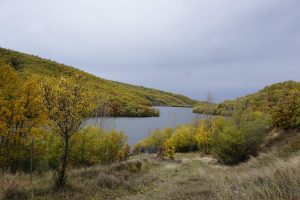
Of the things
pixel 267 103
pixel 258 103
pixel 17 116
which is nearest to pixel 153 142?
pixel 267 103

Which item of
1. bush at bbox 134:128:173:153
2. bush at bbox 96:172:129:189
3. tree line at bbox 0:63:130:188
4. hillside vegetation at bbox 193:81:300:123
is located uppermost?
hillside vegetation at bbox 193:81:300:123

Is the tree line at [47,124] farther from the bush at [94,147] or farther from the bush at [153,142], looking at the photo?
the bush at [153,142]

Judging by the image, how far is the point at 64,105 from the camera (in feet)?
48.6

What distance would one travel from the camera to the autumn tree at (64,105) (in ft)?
48.2

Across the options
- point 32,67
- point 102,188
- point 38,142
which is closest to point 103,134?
point 38,142

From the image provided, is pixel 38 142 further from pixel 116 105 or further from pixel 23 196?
pixel 116 105

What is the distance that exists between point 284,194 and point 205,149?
5380 cm

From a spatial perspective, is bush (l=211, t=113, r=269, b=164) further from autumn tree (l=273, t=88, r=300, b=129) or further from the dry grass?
the dry grass

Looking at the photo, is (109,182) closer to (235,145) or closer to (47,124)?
(47,124)

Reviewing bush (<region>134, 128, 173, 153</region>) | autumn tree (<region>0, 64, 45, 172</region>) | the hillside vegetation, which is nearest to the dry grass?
autumn tree (<region>0, 64, 45, 172</region>)

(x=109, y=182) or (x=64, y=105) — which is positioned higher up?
(x=64, y=105)

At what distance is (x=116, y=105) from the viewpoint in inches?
3971

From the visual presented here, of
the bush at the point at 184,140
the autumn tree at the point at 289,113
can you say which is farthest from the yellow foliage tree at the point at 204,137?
the autumn tree at the point at 289,113

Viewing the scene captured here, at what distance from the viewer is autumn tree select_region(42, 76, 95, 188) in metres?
14.7
